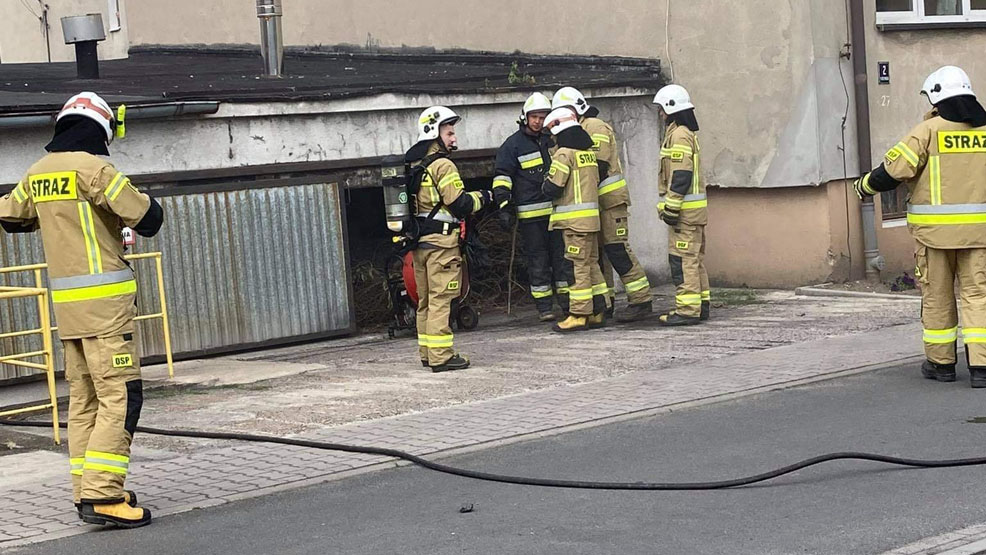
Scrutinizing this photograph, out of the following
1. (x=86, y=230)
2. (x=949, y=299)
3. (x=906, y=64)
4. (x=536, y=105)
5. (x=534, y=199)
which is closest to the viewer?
(x=86, y=230)

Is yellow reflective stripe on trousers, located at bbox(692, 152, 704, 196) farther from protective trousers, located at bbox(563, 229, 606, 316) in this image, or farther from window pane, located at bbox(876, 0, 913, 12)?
window pane, located at bbox(876, 0, 913, 12)

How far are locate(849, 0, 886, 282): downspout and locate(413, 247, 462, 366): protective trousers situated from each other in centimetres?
599

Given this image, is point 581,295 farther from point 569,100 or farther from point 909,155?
point 909,155

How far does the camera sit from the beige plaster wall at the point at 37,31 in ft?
75.2

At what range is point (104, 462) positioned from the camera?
6918 millimetres

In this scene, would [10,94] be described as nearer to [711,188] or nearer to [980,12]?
[711,188]

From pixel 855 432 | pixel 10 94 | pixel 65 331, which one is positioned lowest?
pixel 855 432

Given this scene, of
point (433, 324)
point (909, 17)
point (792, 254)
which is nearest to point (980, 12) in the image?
point (909, 17)

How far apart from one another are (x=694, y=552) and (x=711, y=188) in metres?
10.8

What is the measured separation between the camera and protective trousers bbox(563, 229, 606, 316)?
43.2 feet

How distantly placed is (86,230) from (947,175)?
19.2 ft

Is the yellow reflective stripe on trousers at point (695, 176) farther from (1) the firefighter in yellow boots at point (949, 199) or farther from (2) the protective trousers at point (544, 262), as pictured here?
(1) the firefighter in yellow boots at point (949, 199)

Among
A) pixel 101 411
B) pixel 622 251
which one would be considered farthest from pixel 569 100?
pixel 101 411

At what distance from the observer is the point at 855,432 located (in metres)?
8.20
